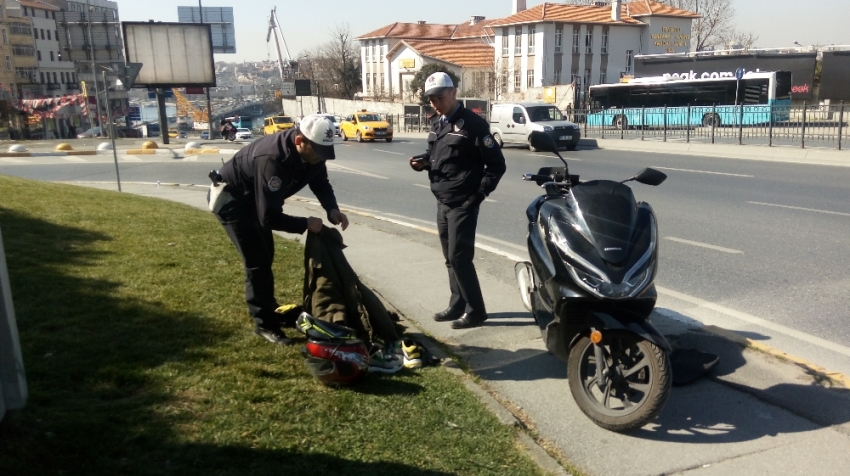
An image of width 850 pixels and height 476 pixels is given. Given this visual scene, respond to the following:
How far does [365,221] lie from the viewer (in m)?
11.2

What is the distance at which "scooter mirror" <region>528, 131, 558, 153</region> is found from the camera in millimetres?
4566

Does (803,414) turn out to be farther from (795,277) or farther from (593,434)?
(795,277)

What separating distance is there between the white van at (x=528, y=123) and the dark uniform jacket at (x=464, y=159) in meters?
21.3

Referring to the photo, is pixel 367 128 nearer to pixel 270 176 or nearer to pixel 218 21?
pixel 270 176

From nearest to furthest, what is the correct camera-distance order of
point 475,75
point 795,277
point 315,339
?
point 315,339 → point 795,277 → point 475,75

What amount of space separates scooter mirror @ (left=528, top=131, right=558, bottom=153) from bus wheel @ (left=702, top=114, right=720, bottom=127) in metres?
22.6

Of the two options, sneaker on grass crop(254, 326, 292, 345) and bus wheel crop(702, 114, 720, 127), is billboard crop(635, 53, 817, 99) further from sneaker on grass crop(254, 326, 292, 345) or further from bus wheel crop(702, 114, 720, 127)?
sneaker on grass crop(254, 326, 292, 345)

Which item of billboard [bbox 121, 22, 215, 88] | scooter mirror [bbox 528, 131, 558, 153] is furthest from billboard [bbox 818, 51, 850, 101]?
scooter mirror [bbox 528, 131, 558, 153]

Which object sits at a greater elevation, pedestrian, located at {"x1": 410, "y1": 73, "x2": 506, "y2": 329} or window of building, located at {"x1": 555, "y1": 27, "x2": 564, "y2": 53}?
window of building, located at {"x1": 555, "y1": 27, "x2": 564, "y2": 53}

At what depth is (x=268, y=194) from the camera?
4582mm

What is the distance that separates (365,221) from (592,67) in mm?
55087

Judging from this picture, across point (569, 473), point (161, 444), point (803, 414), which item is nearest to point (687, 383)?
point (803, 414)

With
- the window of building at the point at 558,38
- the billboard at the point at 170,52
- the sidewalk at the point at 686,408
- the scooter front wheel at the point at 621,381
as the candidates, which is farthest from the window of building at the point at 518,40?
the scooter front wheel at the point at 621,381

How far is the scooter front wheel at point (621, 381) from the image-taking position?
373 centimetres
